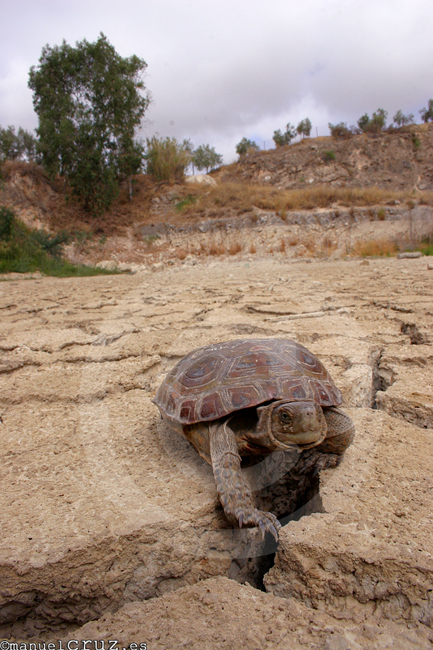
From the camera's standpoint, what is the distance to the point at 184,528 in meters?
1.25

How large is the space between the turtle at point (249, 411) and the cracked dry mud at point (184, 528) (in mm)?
124

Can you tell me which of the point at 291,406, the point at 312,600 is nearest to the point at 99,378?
the point at 291,406

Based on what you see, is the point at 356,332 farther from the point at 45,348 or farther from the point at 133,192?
the point at 133,192

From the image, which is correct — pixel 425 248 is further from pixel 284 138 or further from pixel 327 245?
pixel 284 138

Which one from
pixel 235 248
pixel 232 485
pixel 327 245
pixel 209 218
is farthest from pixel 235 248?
pixel 232 485

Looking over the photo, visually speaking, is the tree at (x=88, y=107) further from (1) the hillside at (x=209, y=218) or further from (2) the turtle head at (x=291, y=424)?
(2) the turtle head at (x=291, y=424)

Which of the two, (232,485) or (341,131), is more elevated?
(341,131)

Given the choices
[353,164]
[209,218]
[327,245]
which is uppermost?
[353,164]

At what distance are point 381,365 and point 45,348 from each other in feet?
8.37

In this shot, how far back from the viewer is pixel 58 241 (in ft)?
31.8

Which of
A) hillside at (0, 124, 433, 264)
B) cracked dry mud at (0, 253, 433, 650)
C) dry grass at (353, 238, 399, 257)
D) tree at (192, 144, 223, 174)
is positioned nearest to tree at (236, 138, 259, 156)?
tree at (192, 144, 223, 174)

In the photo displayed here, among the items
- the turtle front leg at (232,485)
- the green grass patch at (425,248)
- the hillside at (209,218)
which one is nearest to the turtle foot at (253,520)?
the turtle front leg at (232,485)

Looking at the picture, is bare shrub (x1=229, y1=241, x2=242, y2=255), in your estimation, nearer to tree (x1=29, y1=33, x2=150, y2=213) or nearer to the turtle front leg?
tree (x1=29, y1=33, x2=150, y2=213)

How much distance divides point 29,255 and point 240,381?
27.9 feet
